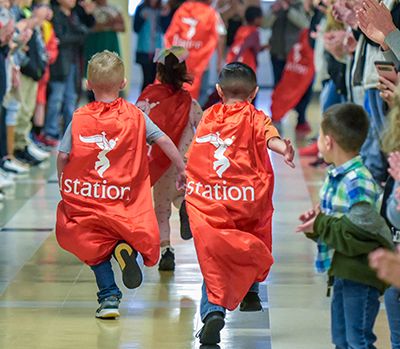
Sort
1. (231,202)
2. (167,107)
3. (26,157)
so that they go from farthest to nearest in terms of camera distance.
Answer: (26,157)
(167,107)
(231,202)

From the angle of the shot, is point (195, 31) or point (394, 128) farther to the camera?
point (195, 31)

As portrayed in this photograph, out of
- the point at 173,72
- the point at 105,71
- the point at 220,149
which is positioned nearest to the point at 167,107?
the point at 173,72

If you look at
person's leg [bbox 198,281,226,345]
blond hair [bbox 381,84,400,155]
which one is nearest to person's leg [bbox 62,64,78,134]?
person's leg [bbox 198,281,226,345]

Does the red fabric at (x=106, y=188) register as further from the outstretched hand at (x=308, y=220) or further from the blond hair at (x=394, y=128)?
the blond hair at (x=394, y=128)

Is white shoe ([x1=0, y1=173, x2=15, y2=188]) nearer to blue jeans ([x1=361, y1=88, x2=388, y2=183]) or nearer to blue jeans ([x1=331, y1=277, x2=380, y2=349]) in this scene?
blue jeans ([x1=361, y1=88, x2=388, y2=183])

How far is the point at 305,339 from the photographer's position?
134 inches

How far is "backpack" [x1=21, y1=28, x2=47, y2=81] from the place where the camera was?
725cm

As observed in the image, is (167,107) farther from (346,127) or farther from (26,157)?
(26,157)

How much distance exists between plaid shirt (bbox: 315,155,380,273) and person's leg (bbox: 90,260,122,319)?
119cm

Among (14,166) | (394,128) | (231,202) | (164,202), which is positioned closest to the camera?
(394,128)

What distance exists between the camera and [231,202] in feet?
10.8

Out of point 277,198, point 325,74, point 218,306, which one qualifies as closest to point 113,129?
point 218,306

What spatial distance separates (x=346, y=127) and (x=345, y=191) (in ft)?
0.87

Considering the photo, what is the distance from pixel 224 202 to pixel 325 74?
4.52 m
